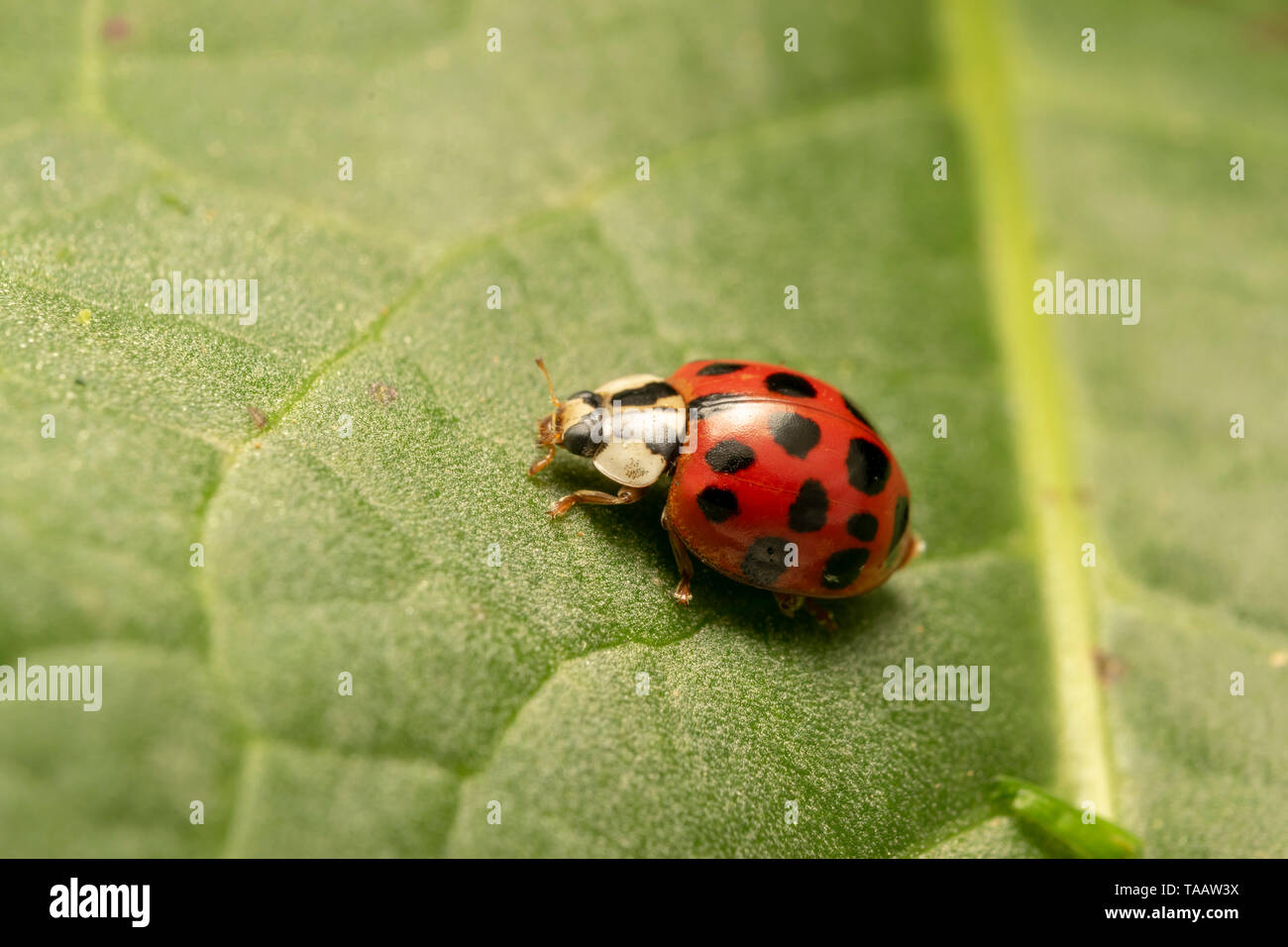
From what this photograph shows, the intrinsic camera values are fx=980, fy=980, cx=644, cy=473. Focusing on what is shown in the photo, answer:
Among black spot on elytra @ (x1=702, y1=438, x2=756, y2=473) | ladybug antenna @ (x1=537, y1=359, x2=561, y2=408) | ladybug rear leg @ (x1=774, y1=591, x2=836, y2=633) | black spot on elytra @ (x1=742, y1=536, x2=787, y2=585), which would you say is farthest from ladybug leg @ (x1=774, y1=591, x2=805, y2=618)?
ladybug antenna @ (x1=537, y1=359, x2=561, y2=408)

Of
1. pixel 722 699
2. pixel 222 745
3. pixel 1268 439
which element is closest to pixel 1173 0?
pixel 1268 439

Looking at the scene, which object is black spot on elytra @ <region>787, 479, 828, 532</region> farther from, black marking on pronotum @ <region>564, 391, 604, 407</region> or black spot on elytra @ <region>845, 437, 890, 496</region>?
black marking on pronotum @ <region>564, 391, 604, 407</region>

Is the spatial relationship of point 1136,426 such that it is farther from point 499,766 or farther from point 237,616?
point 237,616

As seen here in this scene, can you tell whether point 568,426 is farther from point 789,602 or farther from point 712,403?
point 789,602

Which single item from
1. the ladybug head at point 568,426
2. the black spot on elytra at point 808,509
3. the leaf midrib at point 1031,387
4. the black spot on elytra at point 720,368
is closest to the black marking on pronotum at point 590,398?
the ladybug head at point 568,426

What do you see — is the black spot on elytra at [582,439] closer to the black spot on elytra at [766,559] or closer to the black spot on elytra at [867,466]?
the black spot on elytra at [766,559]
